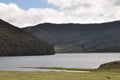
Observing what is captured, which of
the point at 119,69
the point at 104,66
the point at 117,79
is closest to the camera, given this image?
the point at 117,79

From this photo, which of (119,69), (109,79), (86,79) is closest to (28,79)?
(86,79)

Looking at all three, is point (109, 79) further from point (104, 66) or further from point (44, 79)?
point (104, 66)

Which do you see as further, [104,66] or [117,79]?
[104,66]

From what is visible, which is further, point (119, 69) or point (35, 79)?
point (119, 69)

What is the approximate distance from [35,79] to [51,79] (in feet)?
9.47

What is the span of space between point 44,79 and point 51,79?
1278 mm

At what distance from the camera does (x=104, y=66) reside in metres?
90.4

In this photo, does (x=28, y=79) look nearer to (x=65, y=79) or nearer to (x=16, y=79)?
(x=16, y=79)

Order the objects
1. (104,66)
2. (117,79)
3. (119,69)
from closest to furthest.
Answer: (117,79), (119,69), (104,66)

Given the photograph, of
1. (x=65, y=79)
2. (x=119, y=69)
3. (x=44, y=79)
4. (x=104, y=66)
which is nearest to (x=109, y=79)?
(x=65, y=79)

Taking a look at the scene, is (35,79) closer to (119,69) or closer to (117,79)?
(117,79)

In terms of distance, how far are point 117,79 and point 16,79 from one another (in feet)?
58.8

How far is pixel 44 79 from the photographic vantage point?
53469mm

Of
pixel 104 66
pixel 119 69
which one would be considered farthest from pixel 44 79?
pixel 104 66
